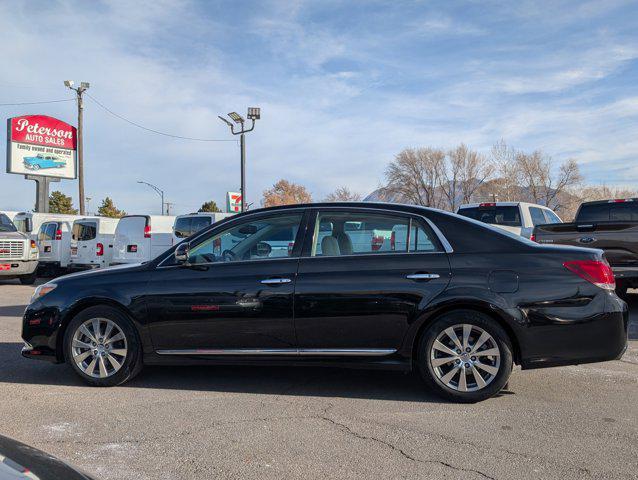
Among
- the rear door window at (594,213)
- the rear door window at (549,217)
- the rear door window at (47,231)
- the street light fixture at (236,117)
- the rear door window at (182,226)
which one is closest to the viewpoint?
the rear door window at (594,213)

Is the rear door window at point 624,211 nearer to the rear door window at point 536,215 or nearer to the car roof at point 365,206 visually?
the rear door window at point 536,215

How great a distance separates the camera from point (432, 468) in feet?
11.4

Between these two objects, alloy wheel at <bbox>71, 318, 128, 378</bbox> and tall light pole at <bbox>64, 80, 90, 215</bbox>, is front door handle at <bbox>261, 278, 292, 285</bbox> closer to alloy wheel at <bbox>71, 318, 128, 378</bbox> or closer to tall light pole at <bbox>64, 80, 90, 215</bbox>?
alloy wheel at <bbox>71, 318, 128, 378</bbox>

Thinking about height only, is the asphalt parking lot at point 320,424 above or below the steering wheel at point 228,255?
below

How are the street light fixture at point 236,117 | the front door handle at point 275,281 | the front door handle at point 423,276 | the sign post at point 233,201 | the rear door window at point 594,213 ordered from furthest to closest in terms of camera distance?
the sign post at point 233,201, the street light fixture at point 236,117, the rear door window at point 594,213, the front door handle at point 275,281, the front door handle at point 423,276

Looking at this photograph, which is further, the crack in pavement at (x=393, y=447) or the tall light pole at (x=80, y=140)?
the tall light pole at (x=80, y=140)

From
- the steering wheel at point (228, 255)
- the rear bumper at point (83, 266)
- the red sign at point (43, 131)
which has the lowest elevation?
the rear bumper at point (83, 266)

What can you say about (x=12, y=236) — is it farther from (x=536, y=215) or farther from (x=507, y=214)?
(x=536, y=215)

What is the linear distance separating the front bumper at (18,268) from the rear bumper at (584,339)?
48.2ft

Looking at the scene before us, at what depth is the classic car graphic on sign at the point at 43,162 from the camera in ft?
106

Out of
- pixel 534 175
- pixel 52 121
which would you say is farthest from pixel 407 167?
pixel 52 121

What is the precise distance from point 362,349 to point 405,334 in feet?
1.23

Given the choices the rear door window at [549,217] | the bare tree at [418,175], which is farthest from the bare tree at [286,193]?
the rear door window at [549,217]

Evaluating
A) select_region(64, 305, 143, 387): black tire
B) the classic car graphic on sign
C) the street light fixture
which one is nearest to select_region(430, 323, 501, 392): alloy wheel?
select_region(64, 305, 143, 387): black tire
